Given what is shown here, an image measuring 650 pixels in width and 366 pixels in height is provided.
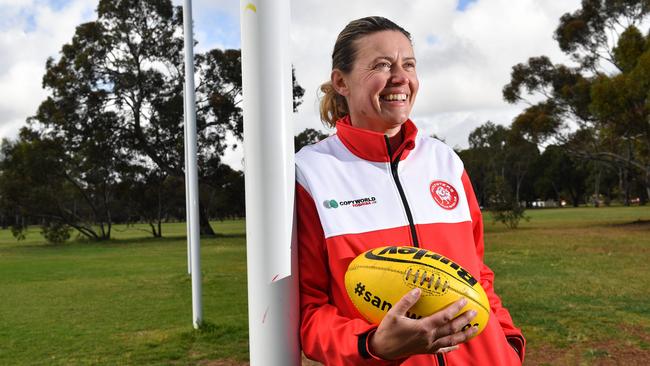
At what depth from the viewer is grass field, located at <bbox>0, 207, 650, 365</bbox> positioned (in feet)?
19.1

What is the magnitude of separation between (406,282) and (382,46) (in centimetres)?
58

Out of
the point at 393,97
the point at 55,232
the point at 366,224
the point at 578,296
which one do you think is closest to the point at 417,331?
the point at 366,224

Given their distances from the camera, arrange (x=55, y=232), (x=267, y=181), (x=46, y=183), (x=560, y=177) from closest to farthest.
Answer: (x=267, y=181) → (x=55, y=232) → (x=46, y=183) → (x=560, y=177)

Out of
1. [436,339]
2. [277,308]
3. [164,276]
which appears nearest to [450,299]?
[436,339]

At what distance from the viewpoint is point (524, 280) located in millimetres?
10141

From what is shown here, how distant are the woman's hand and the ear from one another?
636mm

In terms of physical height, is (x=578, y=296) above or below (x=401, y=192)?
below

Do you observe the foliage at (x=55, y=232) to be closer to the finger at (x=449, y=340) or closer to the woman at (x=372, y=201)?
the woman at (x=372, y=201)

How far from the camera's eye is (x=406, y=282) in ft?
4.34

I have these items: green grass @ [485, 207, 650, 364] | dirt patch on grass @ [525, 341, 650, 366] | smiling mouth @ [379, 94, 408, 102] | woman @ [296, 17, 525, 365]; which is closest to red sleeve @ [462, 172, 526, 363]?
woman @ [296, 17, 525, 365]

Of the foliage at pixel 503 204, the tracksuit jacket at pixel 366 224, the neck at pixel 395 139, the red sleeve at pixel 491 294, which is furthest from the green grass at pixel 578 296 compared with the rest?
the foliage at pixel 503 204

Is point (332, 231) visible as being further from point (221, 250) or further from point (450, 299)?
point (221, 250)

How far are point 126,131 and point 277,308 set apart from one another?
28.7 metres

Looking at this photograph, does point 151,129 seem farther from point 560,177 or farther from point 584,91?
point 560,177
